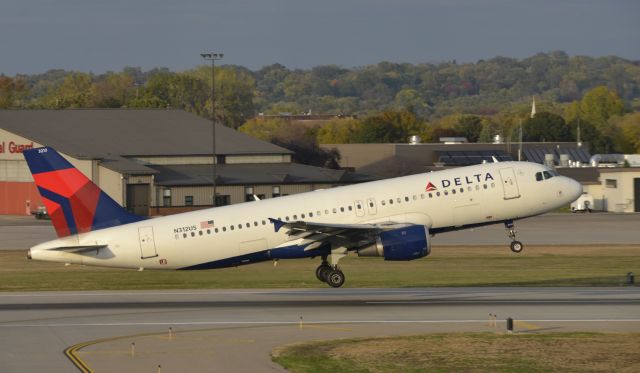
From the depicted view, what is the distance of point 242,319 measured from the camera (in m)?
41.8

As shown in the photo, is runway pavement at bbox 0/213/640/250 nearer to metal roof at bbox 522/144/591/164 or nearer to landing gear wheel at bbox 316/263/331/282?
landing gear wheel at bbox 316/263/331/282

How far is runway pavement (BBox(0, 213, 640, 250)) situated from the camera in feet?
282

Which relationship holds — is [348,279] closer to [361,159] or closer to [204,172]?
[204,172]

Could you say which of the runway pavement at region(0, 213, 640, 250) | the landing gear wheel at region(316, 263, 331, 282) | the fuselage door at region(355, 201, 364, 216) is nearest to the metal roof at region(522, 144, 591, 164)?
the runway pavement at region(0, 213, 640, 250)

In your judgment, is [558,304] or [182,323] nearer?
[182,323]

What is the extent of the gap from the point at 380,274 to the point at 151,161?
6984 cm

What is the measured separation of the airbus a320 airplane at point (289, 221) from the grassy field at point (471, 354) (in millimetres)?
10535

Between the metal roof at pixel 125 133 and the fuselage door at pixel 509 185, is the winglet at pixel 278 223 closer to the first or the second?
the fuselage door at pixel 509 185

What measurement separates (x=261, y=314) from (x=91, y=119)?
323 feet

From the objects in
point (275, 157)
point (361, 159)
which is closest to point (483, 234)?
point (275, 157)

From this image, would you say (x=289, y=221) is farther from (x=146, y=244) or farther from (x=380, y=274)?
(x=380, y=274)

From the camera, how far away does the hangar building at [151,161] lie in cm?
11919

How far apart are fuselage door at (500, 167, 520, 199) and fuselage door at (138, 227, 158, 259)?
48.5 feet

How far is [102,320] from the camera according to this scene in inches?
1654
